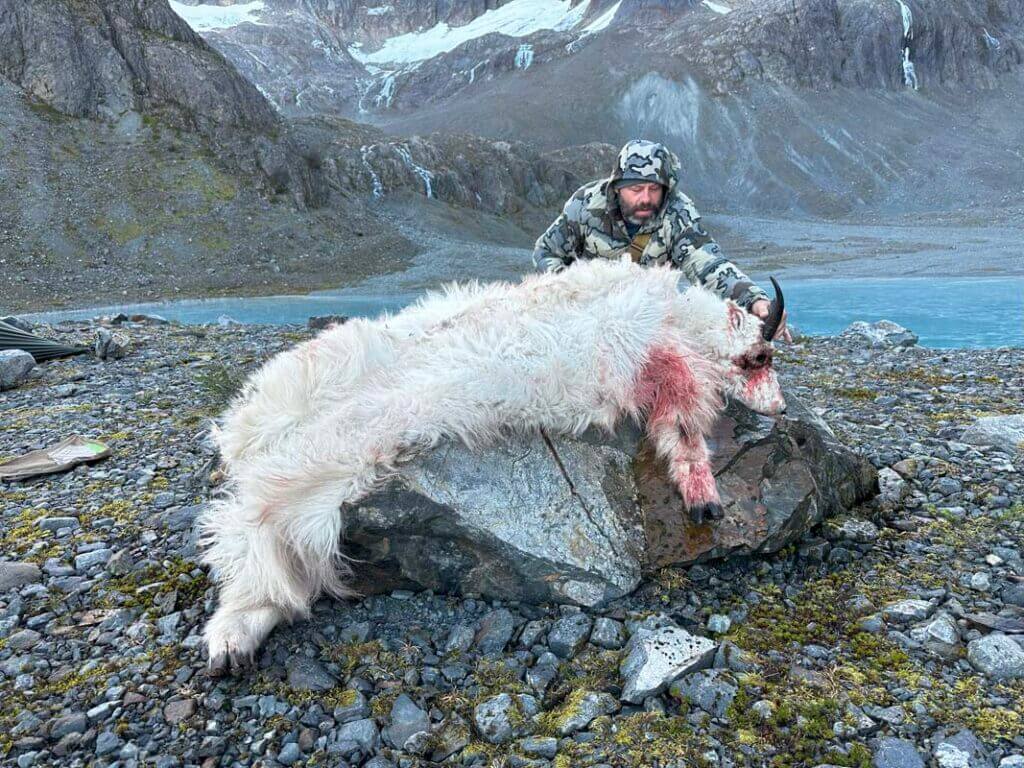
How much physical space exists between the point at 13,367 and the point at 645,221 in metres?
7.86

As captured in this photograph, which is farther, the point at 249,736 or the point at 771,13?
the point at 771,13

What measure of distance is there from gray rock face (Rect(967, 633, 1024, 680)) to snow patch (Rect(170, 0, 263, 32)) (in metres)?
197

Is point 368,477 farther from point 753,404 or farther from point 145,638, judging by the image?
point 753,404

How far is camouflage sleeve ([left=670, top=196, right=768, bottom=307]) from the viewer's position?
14.2 ft

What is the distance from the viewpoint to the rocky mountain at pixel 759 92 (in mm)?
90812

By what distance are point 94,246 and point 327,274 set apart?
12471mm

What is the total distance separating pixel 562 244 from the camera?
6289 mm

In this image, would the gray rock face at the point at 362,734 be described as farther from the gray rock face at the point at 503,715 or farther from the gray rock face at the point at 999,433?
the gray rock face at the point at 999,433

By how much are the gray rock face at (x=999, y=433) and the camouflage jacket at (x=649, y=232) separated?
2.21m

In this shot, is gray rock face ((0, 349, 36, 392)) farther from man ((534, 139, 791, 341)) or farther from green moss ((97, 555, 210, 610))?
man ((534, 139, 791, 341))

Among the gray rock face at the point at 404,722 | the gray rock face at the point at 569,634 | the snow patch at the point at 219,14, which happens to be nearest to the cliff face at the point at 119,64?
the gray rock face at the point at 569,634

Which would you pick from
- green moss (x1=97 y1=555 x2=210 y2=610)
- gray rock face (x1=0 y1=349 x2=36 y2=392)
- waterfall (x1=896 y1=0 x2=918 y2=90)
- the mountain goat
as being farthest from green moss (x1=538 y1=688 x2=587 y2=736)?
waterfall (x1=896 y1=0 x2=918 y2=90)

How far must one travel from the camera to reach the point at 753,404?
152 inches

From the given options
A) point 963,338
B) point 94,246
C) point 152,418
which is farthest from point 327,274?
point 152,418
